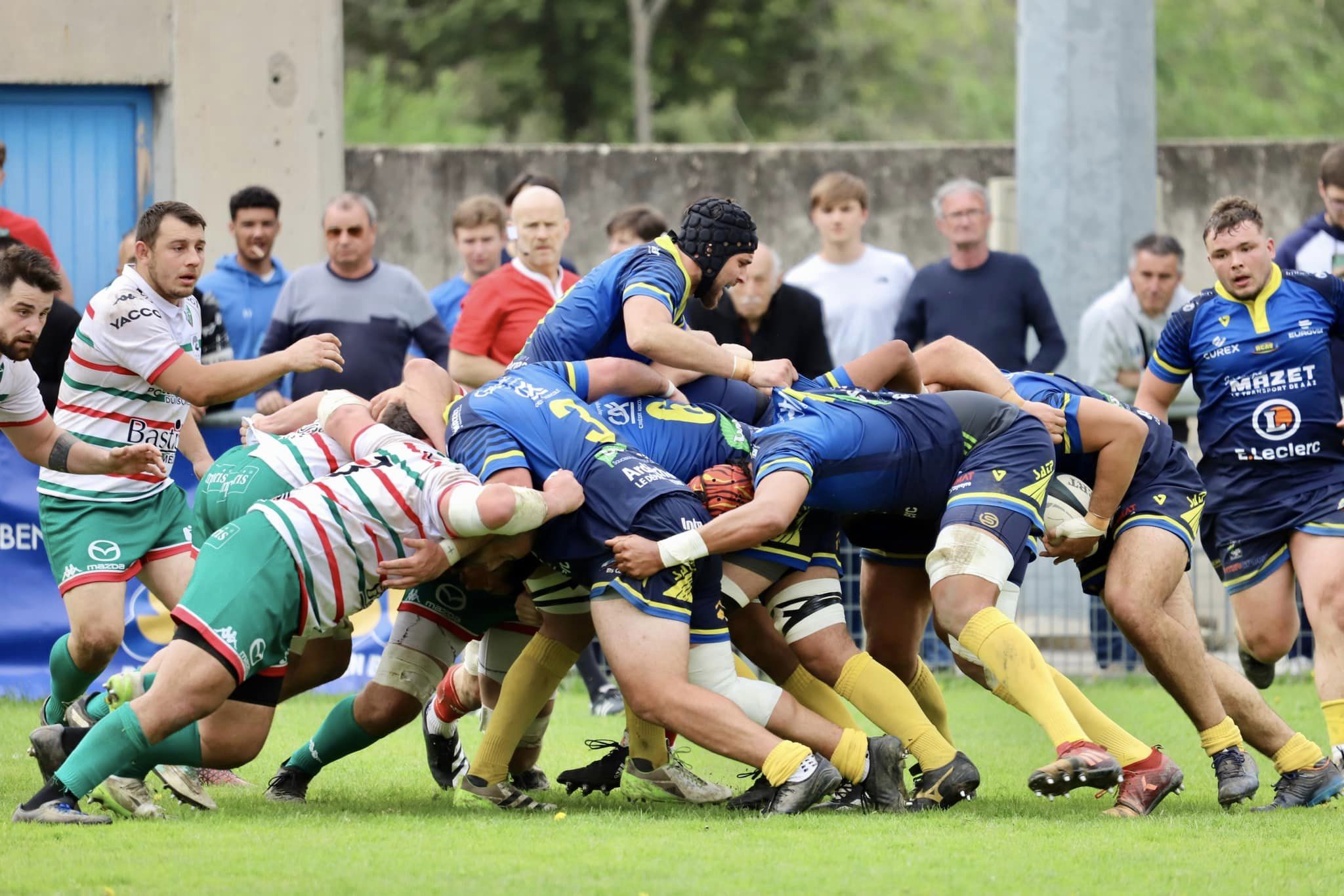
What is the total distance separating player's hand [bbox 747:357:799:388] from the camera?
6.58 m

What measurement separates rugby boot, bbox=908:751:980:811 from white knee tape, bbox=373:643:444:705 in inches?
70.7

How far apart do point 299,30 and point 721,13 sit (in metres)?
15.2

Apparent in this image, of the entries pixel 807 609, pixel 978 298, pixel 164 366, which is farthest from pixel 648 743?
pixel 978 298

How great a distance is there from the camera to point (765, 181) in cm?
1630

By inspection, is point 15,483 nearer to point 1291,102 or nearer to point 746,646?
point 746,646

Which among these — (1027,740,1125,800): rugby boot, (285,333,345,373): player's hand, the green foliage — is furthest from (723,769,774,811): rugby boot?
the green foliage

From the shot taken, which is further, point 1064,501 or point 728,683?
point 1064,501

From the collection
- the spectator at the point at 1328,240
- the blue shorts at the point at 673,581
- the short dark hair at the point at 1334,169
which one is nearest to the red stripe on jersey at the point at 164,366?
the blue shorts at the point at 673,581

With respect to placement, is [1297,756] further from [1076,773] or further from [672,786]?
[672,786]

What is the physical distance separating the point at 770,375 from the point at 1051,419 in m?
1.05

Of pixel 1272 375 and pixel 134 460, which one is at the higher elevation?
pixel 1272 375

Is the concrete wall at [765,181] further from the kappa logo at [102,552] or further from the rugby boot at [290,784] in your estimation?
the rugby boot at [290,784]

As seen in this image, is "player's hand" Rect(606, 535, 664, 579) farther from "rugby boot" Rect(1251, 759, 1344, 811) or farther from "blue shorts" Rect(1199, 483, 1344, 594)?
"blue shorts" Rect(1199, 483, 1344, 594)

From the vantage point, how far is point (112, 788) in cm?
585
